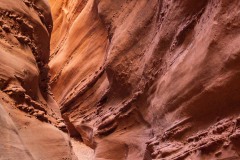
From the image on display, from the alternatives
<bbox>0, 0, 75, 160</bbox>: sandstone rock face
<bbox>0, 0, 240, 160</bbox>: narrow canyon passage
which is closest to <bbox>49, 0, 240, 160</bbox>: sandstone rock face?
<bbox>0, 0, 240, 160</bbox>: narrow canyon passage

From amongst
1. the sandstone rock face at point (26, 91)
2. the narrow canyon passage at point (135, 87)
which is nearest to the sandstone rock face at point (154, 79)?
the narrow canyon passage at point (135, 87)

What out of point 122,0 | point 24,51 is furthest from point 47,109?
point 122,0

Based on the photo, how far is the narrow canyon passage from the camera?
2.49 meters

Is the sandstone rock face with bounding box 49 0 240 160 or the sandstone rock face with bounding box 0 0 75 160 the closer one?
the sandstone rock face with bounding box 0 0 75 160

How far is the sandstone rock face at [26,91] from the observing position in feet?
6.92

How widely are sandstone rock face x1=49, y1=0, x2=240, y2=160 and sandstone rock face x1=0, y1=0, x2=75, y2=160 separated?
2.99 feet

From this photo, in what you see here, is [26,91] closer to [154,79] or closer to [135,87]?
[154,79]

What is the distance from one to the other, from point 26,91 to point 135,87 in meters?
1.48

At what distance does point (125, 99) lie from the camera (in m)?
4.13

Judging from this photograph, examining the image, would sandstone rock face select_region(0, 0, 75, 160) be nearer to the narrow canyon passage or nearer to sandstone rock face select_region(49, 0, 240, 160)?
the narrow canyon passage

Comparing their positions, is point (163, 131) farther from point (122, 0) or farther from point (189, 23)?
point (122, 0)

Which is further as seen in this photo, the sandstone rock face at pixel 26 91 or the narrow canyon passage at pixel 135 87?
the narrow canyon passage at pixel 135 87

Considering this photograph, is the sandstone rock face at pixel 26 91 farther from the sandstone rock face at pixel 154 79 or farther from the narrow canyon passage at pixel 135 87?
the sandstone rock face at pixel 154 79

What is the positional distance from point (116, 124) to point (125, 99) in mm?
283
